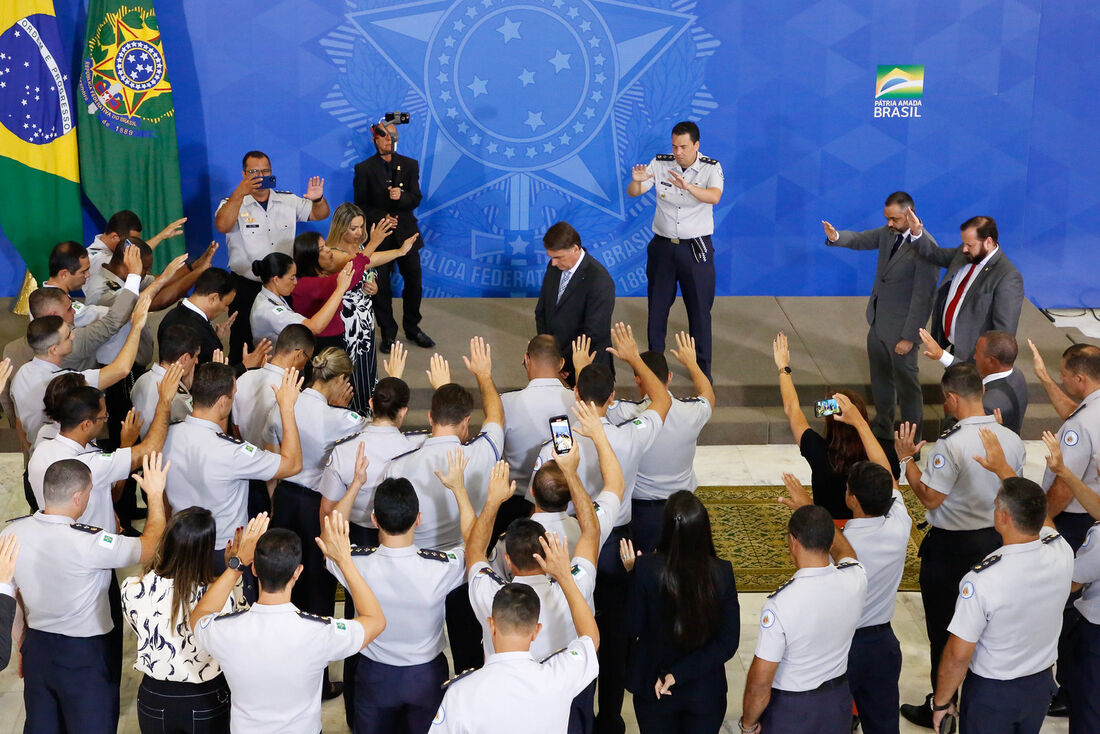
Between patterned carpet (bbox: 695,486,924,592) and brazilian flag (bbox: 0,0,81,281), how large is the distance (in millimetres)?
4883

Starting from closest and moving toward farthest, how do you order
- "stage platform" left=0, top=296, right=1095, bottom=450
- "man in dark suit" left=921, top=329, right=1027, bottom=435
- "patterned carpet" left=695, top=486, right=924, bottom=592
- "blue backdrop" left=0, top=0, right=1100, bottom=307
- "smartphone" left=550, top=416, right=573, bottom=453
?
"smartphone" left=550, top=416, right=573, bottom=453 → "man in dark suit" left=921, top=329, right=1027, bottom=435 → "patterned carpet" left=695, top=486, right=924, bottom=592 → "stage platform" left=0, top=296, right=1095, bottom=450 → "blue backdrop" left=0, top=0, right=1100, bottom=307

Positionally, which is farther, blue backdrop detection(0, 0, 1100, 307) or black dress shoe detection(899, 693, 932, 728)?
blue backdrop detection(0, 0, 1100, 307)

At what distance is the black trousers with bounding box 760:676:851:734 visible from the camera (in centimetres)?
389

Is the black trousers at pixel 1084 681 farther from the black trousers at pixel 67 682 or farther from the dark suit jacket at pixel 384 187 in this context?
the dark suit jacket at pixel 384 187

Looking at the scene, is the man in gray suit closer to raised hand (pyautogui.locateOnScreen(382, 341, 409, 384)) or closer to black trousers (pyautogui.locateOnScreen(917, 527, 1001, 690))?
black trousers (pyautogui.locateOnScreen(917, 527, 1001, 690))

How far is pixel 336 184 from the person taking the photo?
339 inches

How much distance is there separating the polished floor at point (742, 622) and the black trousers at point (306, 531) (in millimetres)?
468

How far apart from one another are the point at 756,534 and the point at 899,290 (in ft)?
5.65

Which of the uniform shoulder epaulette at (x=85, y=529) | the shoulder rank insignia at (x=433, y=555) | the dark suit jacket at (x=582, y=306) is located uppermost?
the shoulder rank insignia at (x=433, y=555)

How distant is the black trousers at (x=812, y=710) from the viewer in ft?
12.8

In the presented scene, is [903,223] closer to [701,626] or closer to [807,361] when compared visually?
[807,361]

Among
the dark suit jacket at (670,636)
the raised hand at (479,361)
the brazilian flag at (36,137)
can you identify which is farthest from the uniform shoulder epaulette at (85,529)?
the brazilian flag at (36,137)

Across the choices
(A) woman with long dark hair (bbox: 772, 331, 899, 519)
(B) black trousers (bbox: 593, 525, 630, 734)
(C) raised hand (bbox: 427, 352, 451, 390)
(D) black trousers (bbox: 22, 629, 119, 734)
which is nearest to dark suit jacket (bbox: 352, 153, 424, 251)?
(C) raised hand (bbox: 427, 352, 451, 390)

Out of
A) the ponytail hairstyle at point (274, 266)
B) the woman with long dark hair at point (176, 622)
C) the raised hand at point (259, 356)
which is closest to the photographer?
the woman with long dark hair at point (176, 622)
